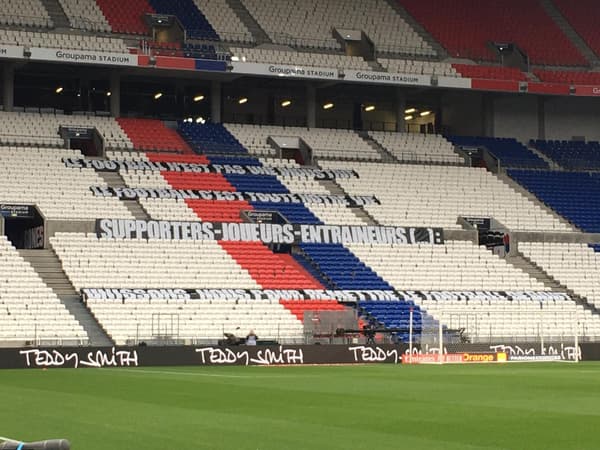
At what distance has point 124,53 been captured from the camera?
197 feet

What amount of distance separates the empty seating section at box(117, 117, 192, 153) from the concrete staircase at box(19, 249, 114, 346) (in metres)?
13.3

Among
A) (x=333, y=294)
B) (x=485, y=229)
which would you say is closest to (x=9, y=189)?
(x=333, y=294)

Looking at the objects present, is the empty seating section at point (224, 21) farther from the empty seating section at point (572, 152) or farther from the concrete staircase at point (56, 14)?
the empty seating section at point (572, 152)

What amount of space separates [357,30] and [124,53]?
50.4 ft

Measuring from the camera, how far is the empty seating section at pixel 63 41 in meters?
58.6

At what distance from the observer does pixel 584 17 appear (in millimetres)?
77125

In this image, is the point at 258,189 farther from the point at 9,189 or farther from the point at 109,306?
the point at 109,306

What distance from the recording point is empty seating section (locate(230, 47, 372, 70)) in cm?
6331

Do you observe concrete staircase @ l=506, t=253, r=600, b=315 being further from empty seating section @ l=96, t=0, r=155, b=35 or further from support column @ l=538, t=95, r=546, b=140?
empty seating section @ l=96, t=0, r=155, b=35

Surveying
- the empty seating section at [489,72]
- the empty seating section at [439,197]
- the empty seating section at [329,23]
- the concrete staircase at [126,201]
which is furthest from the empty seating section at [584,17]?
the concrete staircase at [126,201]

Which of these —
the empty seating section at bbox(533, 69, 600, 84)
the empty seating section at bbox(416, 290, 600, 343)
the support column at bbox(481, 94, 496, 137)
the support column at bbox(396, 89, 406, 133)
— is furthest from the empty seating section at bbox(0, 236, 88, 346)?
the empty seating section at bbox(533, 69, 600, 84)

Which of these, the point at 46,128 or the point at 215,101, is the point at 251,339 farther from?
the point at 215,101

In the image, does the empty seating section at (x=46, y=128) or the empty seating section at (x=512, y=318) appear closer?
the empty seating section at (x=512, y=318)

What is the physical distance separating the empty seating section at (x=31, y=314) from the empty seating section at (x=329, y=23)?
83.1 ft
